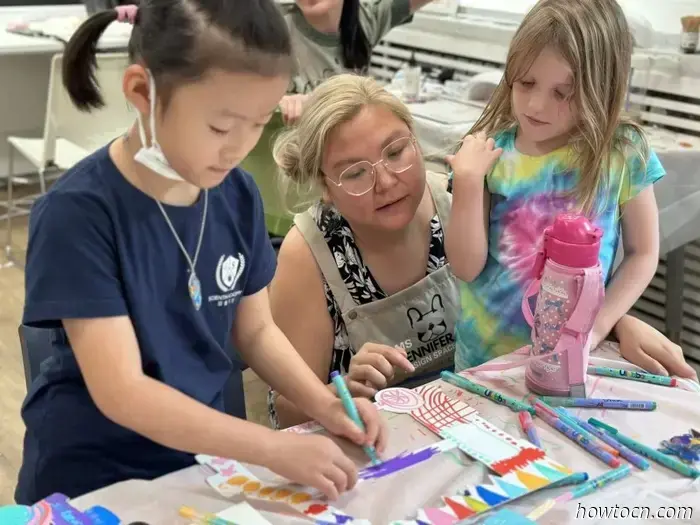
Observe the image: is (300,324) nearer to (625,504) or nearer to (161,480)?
(161,480)

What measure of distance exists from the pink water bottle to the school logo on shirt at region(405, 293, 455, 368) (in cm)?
38

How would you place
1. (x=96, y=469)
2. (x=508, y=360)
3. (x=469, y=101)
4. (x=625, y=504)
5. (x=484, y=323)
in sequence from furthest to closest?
(x=469, y=101), (x=484, y=323), (x=508, y=360), (x=96, y=469), (x=625, y=504)

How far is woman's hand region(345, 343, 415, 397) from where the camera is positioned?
1.13m

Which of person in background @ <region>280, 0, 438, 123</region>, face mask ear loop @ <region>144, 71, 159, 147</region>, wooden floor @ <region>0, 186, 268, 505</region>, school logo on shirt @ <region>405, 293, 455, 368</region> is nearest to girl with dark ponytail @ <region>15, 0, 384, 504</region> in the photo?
face mask ear loop @ <region>144, 71, 159, 147</region>

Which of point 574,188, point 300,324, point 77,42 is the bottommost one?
point 300,324

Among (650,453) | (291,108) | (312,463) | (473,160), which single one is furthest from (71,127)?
(650,453)

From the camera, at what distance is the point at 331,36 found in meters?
2.38

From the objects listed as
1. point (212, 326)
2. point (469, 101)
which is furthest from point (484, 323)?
point (469, 101)

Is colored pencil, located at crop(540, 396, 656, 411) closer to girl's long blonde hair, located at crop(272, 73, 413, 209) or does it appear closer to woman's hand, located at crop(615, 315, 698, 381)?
woman's hand, located at crop(615, 315, 698, 381)

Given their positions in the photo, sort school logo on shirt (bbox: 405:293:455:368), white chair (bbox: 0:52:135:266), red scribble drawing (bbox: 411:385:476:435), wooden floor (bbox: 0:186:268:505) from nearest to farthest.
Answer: red scribble drawing (bbox: 411:385:476:435) → school logo on shirt (bbox: 405:293:455:368) → wooden floor (bbox: 0:186:268:505) → white chair (bbox: 0:52:135:266)

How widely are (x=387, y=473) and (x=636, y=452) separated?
306 millimetres

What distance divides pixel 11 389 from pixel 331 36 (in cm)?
152

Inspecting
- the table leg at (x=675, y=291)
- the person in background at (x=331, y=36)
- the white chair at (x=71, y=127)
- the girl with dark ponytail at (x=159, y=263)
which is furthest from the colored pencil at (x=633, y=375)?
the white chair at (x=71, y=127)

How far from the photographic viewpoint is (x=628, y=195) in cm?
122
